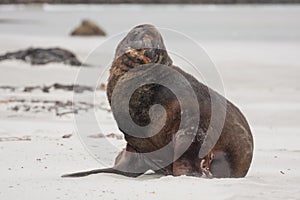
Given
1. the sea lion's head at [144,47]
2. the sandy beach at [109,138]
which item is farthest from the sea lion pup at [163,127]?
the sandy beach at [109,138]

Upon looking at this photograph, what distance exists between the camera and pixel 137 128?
16.4ft

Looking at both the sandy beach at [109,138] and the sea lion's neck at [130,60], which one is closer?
the sandy beach at [109,138]

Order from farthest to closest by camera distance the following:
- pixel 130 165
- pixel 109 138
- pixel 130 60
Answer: pixel 109 138
pixel 130 165
pixel 130 60

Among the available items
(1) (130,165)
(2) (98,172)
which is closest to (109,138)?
(1) (130,165)

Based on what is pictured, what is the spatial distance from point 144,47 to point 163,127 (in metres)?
0.55

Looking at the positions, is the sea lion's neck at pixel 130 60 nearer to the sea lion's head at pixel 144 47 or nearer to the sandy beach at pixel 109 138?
the sea lion's head at pixel 144 47

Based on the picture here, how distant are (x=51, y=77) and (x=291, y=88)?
149 inches

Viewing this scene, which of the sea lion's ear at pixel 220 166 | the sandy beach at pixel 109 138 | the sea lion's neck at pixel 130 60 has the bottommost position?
the sandy beach at pixel 109 138

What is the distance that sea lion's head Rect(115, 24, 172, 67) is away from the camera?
5039mm

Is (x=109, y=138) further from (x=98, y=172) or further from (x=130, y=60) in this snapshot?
(x=130, y=60)

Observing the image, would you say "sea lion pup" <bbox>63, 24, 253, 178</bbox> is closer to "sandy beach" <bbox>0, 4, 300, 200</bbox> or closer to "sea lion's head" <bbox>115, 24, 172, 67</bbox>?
"sea lion's head" <bbox>115, 24, 172, 67</bbox>

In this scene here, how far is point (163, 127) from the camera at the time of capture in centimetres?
494

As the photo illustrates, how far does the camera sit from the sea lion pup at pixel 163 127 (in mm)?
4902

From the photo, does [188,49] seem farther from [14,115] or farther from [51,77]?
[14,115]
